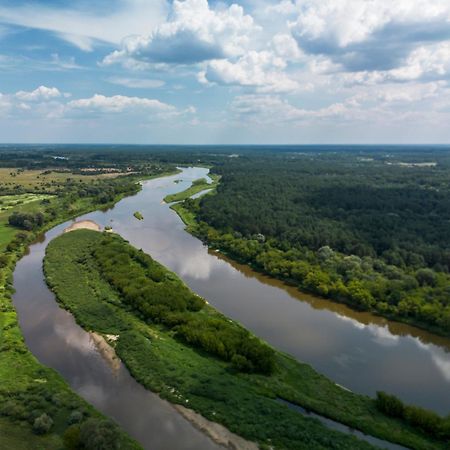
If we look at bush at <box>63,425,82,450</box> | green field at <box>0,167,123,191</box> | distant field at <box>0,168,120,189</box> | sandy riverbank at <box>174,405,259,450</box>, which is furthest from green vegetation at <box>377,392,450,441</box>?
distant field at <box>0,168,120,189</box>

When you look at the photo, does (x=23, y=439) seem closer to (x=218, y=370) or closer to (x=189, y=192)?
(x=218, y=370)

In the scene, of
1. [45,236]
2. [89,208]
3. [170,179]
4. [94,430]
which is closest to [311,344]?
[94,430]

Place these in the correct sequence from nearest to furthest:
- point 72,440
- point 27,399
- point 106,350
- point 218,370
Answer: point 72,440, point 27,399, point 218,370, point 106,350

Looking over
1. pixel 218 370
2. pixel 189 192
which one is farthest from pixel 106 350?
pixel 189 192

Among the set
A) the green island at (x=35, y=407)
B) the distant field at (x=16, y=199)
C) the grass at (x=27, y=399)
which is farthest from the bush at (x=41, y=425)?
the distant field at (x=16, y=199)

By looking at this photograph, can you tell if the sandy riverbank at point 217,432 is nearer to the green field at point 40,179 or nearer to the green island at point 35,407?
the green island at point 35,407
